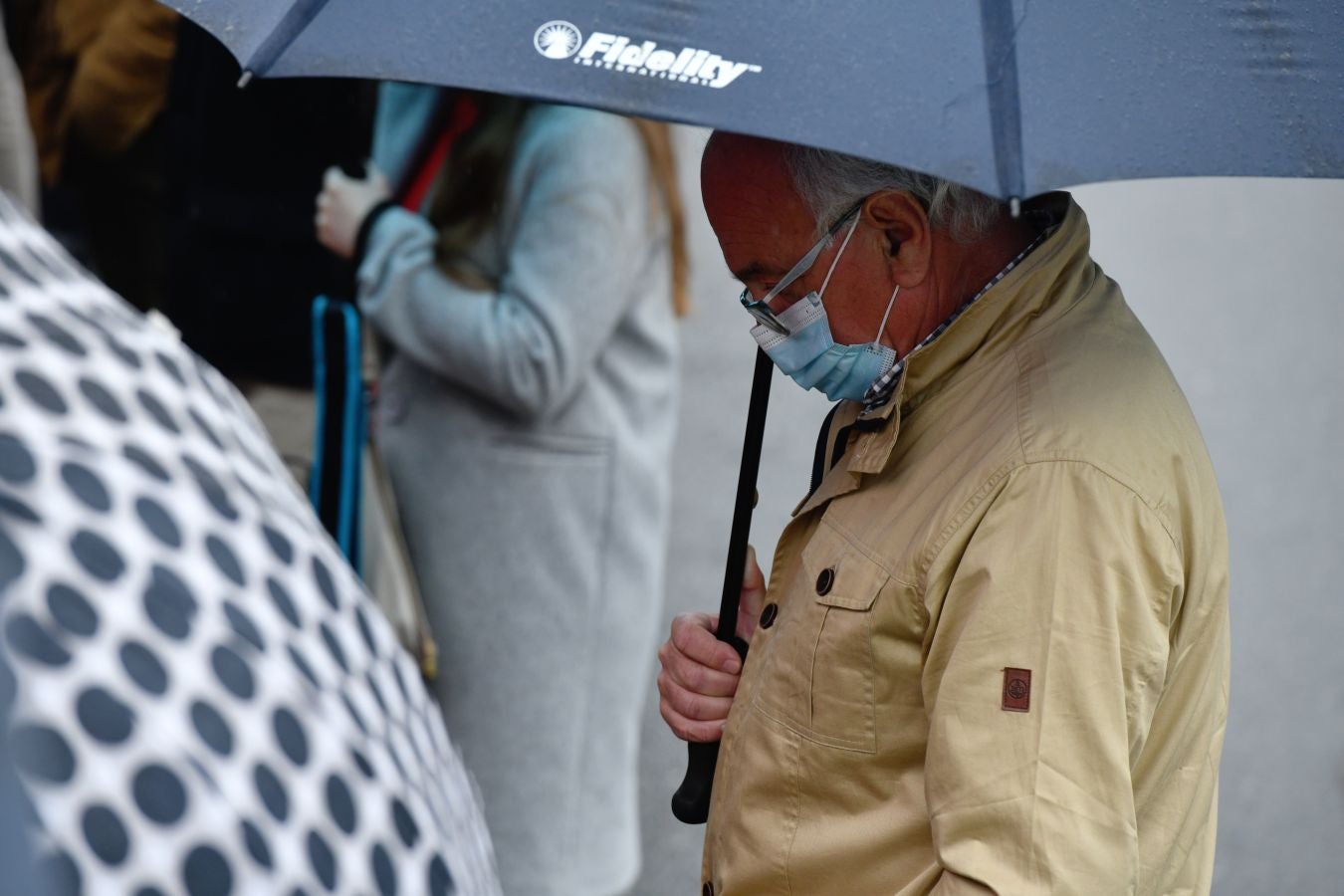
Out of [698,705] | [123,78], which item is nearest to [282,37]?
[698,705]

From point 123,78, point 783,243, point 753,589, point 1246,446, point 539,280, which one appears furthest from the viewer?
point 1246,446

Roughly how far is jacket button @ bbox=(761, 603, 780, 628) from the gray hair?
42cm

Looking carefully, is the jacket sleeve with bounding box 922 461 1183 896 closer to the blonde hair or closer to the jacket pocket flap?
the jacket pocket flap

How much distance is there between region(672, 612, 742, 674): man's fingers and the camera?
2.03m

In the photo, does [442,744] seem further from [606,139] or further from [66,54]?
[66,54]

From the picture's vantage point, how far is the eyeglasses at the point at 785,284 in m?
1.80

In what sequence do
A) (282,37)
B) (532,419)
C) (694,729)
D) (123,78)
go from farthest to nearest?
(123,78) < (532,419) < (694,729) < (282,37)

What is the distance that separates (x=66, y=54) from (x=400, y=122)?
110 cm

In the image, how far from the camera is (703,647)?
2.05 m

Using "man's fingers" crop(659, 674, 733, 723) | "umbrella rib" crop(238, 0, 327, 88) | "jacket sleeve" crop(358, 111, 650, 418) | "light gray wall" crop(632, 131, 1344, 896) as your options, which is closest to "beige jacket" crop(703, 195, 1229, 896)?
"man's fingers" crop(659, 674, 733, 723)

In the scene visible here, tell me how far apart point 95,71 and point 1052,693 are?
10.3 ft

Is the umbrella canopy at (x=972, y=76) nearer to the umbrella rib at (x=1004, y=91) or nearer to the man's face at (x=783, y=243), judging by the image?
the umbrella rib at (x=1004, y=91)

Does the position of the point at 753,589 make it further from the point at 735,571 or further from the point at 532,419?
the point at 532,419

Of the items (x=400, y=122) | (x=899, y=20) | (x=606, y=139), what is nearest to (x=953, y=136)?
(x=899, y=20)
